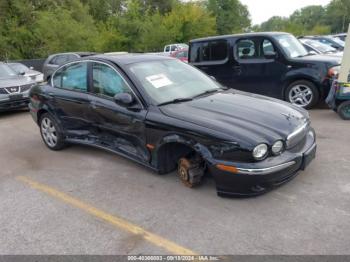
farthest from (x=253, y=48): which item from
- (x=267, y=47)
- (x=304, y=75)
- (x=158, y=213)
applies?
(x=158, y=213)

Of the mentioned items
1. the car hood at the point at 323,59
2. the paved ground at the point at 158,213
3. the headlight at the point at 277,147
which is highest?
the car hood at the point at 323,59

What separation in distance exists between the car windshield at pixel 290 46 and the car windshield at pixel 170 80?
3.55m

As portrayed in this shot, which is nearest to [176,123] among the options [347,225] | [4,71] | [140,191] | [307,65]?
[140,191]

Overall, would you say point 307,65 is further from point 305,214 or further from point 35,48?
point 35,48

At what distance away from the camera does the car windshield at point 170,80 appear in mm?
4488

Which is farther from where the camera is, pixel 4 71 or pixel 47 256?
pixel 4 71

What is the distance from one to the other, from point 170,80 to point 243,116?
1.24 metres

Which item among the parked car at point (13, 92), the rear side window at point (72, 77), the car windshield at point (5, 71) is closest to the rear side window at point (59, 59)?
the car windshield at point (5, 71)

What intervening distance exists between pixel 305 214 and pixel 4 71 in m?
9.92

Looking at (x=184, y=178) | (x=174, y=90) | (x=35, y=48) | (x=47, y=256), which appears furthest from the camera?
(x=35, y=48)

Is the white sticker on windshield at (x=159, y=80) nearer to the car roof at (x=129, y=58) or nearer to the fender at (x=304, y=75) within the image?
the car roof at (x=129, y=58)

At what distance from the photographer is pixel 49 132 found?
610cm

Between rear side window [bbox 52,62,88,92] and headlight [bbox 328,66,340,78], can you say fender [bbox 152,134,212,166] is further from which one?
headlight [bbox 328,66,340,78]

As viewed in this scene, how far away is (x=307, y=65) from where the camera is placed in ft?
25.1
